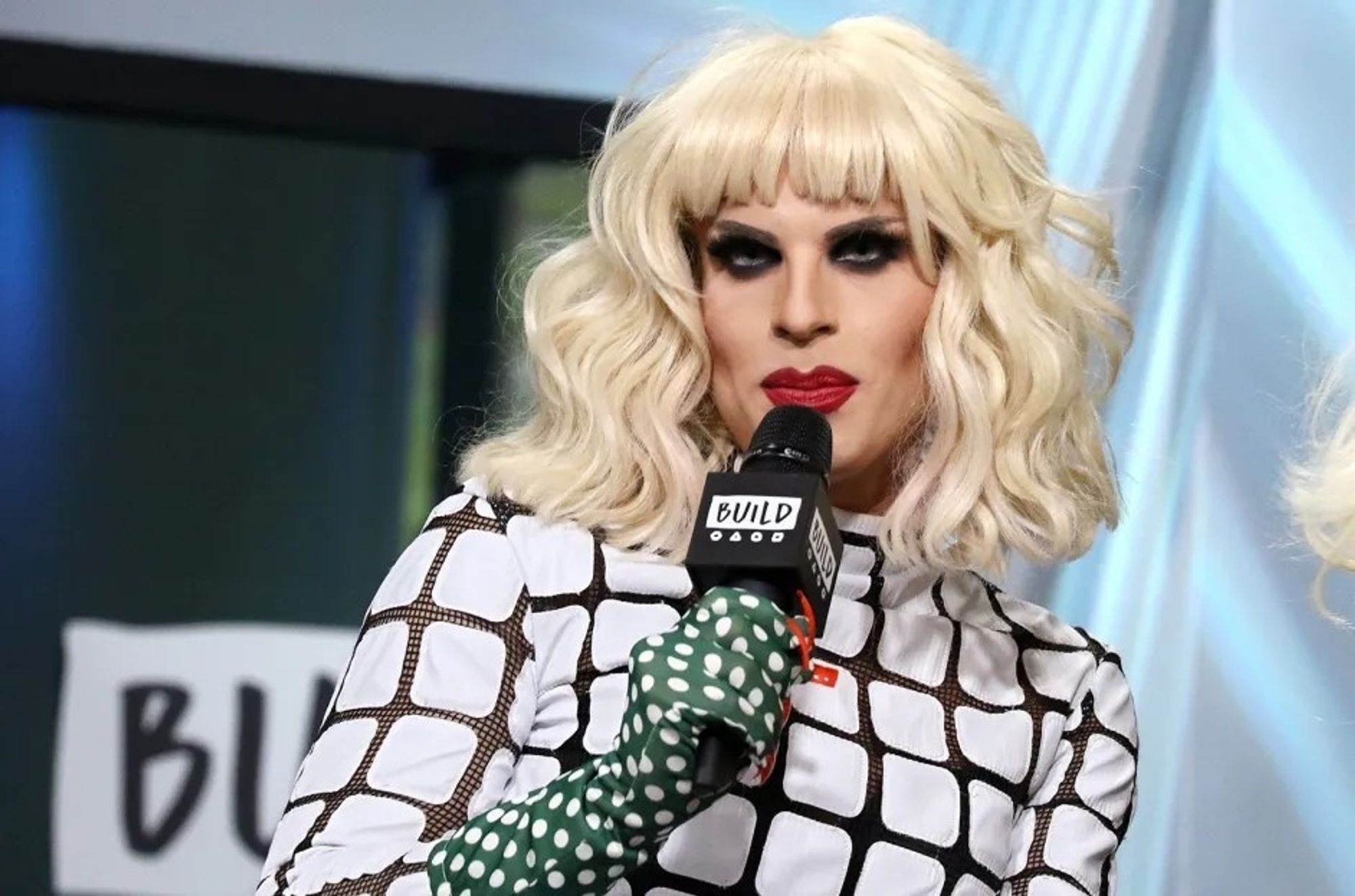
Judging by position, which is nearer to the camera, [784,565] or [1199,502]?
[784,565]

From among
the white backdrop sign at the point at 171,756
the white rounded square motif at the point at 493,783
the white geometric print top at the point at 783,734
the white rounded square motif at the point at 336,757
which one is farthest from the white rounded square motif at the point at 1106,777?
the white backdrop sign at the point at 171,756

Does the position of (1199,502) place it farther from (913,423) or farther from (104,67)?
(104,67)

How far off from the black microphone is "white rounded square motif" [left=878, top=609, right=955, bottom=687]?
371mm

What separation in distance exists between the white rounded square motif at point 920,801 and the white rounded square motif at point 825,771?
0.07 ft

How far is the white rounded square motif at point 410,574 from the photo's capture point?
1.37 metres

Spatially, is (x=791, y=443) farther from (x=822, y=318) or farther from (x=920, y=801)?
(x=920, y=801)

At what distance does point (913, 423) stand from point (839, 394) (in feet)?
0.39

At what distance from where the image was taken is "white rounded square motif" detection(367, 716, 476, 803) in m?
1.28

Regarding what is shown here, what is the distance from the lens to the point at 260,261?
2.31 m

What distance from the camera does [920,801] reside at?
139cm

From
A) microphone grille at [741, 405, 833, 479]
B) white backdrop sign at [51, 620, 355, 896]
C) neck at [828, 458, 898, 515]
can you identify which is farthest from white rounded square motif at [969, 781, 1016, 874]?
white backdrop sign at [51, 620, 355, 896]

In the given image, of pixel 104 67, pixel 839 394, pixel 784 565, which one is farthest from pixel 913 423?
pixel 104 67

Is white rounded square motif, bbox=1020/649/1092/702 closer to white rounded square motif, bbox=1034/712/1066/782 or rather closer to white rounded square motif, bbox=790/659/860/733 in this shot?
white rounded square motif, bbox=1034/712/1066/782

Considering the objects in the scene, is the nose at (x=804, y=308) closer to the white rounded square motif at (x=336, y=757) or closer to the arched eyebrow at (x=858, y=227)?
the arched eyebrow at (x=858, y=227)
